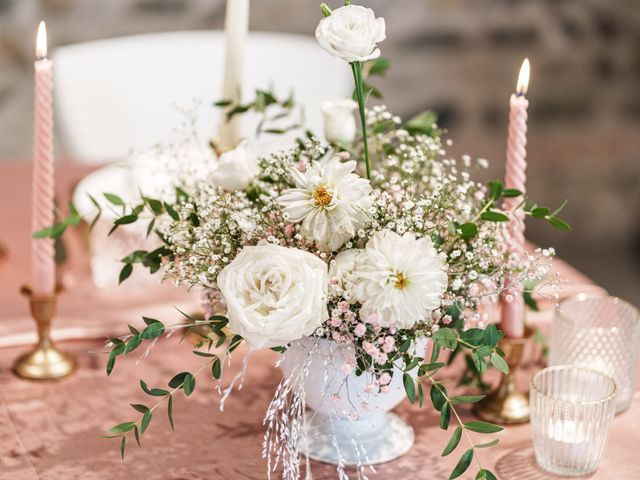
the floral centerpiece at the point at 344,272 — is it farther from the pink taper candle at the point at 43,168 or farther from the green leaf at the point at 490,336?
the pink taper candle at the point at 43,168

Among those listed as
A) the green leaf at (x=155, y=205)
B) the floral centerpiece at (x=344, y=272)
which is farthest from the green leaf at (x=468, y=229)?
the green leaf at (x=155, y=205)

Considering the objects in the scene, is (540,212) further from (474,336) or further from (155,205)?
(155,205)

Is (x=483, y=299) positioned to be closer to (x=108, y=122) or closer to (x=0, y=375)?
(x=0, y=375)

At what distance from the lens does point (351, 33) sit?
0.91 m

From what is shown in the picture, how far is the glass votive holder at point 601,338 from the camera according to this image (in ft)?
3.74

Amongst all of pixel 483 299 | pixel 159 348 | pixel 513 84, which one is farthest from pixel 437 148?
pixel 513 84

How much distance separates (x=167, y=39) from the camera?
2.28 metres

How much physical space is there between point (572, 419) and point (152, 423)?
48cm

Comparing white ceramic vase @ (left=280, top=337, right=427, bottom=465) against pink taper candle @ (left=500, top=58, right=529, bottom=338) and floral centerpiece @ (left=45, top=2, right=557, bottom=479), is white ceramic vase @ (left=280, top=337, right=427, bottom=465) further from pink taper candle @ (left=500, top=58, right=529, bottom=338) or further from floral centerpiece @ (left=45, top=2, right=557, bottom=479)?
pink taper candle @ (left=500, top=58, right=529, bottom=338)

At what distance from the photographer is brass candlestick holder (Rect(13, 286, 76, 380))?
122cm

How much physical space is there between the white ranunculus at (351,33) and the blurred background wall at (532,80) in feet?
6.26

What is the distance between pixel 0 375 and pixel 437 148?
627 mm

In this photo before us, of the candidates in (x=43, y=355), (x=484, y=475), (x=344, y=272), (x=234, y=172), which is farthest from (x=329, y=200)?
(x=43, y=355)

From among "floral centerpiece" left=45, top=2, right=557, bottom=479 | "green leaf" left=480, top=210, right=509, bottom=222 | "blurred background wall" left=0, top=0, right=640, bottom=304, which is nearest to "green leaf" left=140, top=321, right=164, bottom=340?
"floral centerpiece" left=45, top=2, right=557, bottom=479
